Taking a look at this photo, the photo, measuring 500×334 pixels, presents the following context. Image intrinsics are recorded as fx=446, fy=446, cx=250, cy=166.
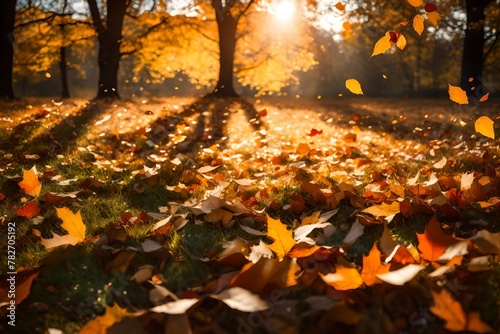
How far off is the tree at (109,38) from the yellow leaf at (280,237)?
11.6 meters

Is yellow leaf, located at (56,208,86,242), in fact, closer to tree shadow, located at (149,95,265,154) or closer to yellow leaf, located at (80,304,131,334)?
yellow leaf, located at (80,304,131,334)

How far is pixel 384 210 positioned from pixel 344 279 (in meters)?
0.83

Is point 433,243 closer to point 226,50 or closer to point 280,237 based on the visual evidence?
point 280,237

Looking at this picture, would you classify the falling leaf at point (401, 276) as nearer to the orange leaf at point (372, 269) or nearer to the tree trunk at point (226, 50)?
the orange leaf at point (372, 269)

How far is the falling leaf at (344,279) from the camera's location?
156 cm

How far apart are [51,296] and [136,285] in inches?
13.0

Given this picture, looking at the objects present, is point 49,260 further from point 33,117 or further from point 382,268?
point 33,117

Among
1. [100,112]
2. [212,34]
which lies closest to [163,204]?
[100,112]

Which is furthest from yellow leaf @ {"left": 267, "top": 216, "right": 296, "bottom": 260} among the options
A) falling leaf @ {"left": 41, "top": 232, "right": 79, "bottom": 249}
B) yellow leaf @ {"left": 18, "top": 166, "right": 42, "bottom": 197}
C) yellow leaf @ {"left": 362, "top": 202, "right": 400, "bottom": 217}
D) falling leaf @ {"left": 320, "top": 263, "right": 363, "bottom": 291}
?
yellow leaf @ {"left": 18, "top": 166, "right": 42, "bottom": 197}

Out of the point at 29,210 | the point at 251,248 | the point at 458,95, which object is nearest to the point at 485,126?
the point at 458,95

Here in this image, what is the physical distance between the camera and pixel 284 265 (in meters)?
1.60

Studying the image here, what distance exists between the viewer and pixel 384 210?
230 centimetres

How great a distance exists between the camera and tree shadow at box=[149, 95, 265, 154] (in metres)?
5.88

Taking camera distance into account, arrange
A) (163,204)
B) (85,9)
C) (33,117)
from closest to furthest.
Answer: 1. (163,204)
2. (33,117)
3. (85,9)
